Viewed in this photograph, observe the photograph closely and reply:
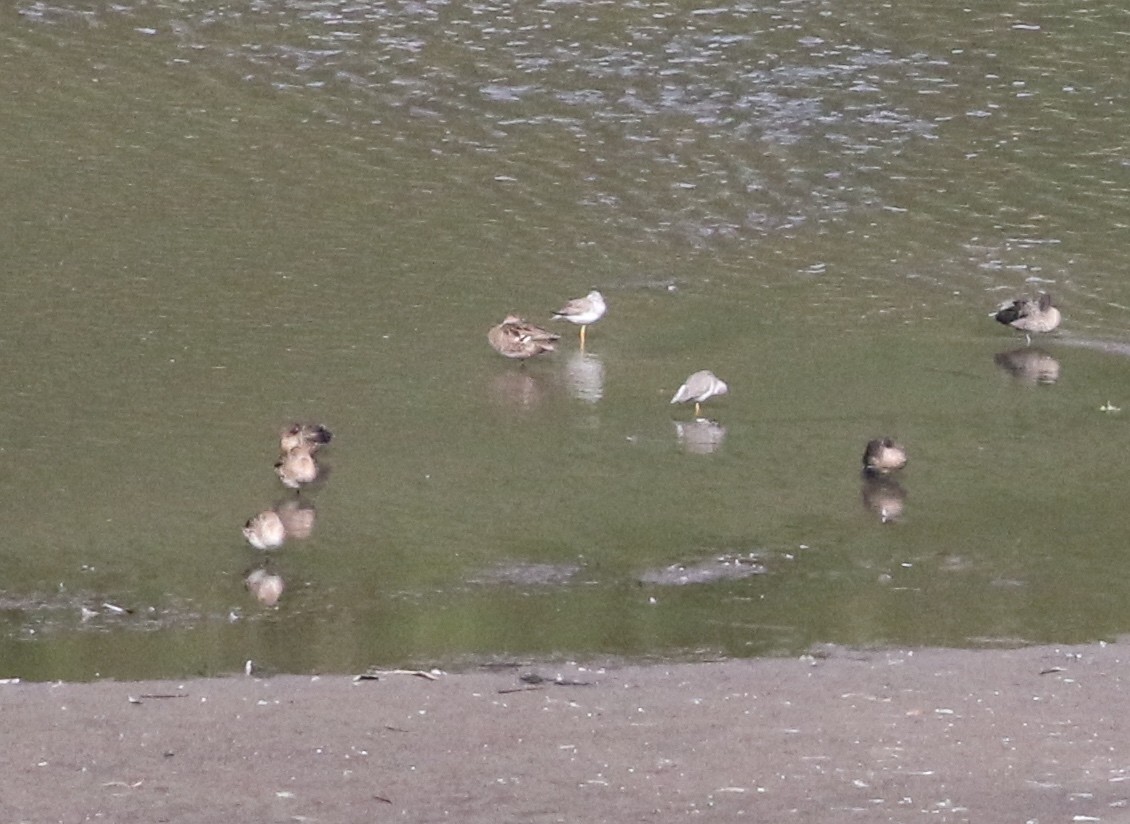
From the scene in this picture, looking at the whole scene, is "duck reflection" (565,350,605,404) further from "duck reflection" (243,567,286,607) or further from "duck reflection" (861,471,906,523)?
"duck reflection" (243,567,286,607)

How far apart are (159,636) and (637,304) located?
5.84 metres

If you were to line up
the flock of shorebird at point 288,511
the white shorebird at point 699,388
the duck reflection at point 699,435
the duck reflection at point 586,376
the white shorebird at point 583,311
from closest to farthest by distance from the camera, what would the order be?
the flock of shorebird at point 288,511 < the duck reflection at point 699,435 < the white shorebird at point 699,388 < the duck reflection at point 586,376 < the white shorebird at point 583,311

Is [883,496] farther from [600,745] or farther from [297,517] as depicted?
[600,745]

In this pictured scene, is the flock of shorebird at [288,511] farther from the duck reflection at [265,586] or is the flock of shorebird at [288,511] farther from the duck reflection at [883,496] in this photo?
the duck reflection at [883,496]

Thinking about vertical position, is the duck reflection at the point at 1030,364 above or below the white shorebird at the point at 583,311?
below

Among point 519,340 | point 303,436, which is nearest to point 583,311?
point 519,340

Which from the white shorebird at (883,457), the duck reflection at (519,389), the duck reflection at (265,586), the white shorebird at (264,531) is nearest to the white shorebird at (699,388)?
the duck reflection at (519,389)

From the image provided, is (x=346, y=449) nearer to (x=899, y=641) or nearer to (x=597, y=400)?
(x=597, y=400)

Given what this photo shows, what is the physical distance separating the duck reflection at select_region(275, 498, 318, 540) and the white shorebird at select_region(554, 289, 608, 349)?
317 cm

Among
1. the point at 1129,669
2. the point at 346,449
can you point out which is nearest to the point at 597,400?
the point at 346,449

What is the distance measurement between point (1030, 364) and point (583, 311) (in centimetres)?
262

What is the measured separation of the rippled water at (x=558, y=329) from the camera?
8.96 m

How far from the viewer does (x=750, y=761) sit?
269 inches

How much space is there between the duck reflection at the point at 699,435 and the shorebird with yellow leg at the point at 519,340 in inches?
51.0
